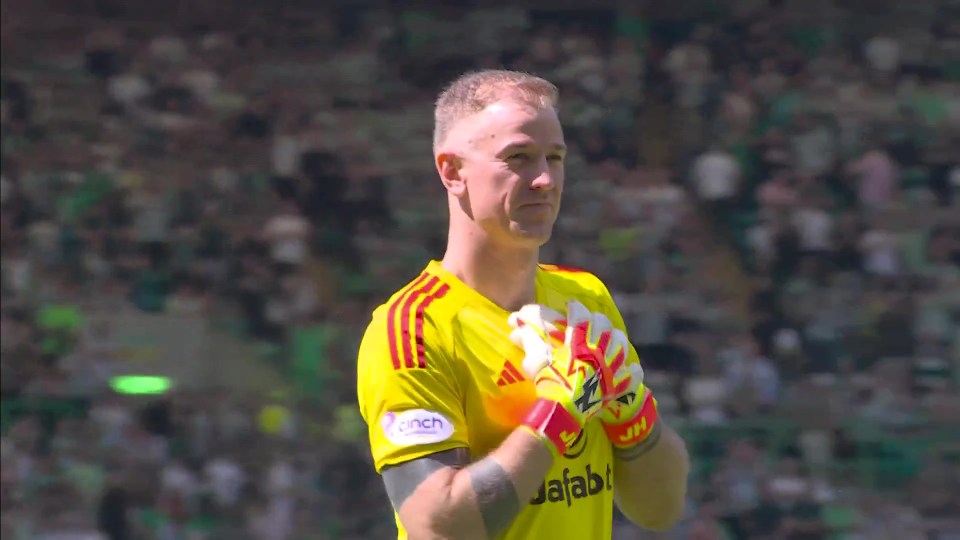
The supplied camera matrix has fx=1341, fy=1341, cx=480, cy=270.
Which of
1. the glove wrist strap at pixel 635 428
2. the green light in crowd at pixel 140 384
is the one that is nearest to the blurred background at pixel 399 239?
the green light in crowd at pixel 140 384

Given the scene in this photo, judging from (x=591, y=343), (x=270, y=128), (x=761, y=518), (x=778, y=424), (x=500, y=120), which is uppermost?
(x=270, y=128)

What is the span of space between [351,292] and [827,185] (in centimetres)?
242

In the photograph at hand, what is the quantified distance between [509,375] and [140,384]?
185 inches

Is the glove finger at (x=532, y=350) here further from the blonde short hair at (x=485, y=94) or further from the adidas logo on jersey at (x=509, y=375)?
the blonde short hair at (x=485, y=94)

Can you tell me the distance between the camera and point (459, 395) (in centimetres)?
210

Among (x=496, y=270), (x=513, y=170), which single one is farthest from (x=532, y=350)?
(x=513, y=170)

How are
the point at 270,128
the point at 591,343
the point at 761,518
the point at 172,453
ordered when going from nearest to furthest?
A: the point at 591,343
the point at 761,518
the point at 172,453
the point at 270,128

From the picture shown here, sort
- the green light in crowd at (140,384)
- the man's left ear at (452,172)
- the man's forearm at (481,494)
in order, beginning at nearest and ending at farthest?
the man's forearm at (481,494) → the man's left ear at (452,172) → the green light in crowd at (140,384)

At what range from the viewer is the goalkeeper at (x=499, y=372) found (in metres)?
2.00

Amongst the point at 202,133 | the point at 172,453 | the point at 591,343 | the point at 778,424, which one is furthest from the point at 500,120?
the point at 202,133

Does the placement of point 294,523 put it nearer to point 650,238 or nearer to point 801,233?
point 650,238

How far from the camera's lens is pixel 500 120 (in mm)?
2123

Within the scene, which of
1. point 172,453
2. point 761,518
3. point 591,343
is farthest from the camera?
point 172,453

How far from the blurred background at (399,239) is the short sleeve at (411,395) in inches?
155
